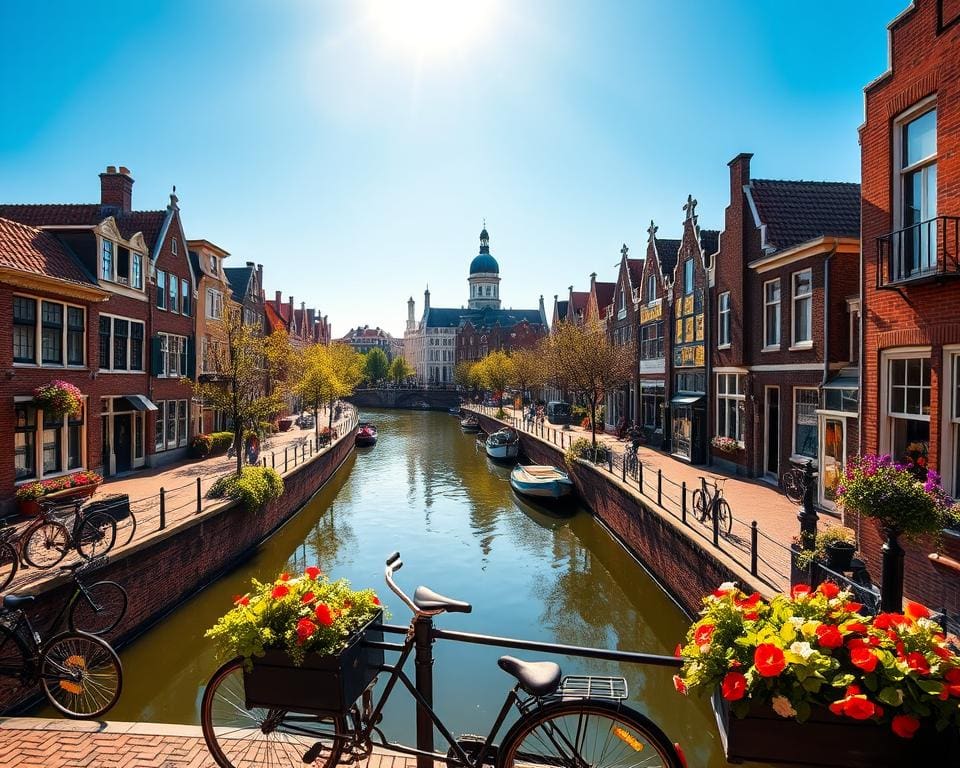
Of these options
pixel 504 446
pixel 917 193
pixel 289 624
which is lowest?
pixel 504 446

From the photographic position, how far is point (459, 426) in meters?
61.9

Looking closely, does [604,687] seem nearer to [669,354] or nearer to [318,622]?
[318,622]

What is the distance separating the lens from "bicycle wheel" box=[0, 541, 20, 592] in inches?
346

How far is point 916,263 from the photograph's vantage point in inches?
350

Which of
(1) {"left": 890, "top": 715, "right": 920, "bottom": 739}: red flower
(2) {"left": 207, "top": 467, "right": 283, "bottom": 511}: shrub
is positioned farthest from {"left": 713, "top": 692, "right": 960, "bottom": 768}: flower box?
(2) {"left": 207, "top": 467, "right": 283, "bottom": 511}: shrub

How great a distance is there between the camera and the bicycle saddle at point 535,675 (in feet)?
9.79

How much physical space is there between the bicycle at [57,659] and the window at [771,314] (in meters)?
18.5

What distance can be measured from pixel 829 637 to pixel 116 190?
2824 centimetres

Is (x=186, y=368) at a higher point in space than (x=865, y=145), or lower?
lower

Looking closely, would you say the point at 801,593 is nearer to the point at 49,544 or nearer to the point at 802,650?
the point at 802,650

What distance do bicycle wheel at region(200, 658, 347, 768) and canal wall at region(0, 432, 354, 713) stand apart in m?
5.32

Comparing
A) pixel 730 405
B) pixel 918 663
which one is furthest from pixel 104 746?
pixel 730 405

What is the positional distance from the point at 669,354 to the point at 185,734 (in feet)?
85.1

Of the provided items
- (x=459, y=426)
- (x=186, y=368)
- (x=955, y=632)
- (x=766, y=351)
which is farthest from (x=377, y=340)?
(x=955, y=632)
